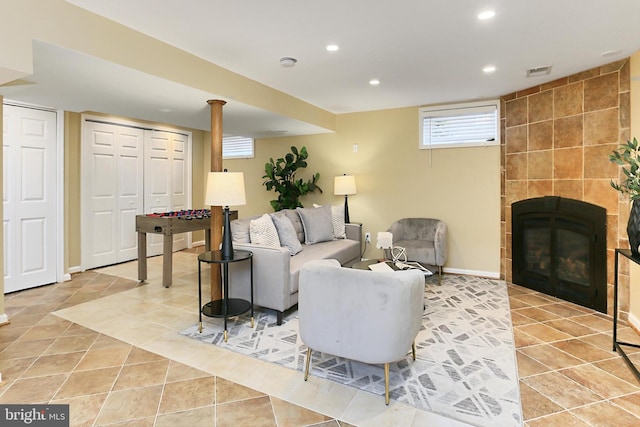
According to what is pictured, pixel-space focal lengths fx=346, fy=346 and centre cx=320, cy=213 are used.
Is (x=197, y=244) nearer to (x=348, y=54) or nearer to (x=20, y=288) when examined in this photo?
(x=20, y=288)

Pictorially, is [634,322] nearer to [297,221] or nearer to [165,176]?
[297,221]

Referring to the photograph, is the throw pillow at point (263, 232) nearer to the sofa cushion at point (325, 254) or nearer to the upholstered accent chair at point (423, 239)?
the sofa cushion at point (325, 254)

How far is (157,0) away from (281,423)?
8.63 feet

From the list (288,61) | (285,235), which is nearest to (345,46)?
(288,61)

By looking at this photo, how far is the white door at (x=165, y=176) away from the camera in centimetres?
595

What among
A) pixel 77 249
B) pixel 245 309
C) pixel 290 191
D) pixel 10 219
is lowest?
pixel 245 309

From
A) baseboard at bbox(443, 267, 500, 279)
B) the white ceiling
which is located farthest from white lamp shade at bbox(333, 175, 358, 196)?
baseboard at bbox(443, 267, 500, 279)

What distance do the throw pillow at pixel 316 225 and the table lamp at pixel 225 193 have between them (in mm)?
1585

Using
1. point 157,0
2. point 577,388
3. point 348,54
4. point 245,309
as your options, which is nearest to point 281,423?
point 245,309

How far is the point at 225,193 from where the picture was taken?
2926 mm

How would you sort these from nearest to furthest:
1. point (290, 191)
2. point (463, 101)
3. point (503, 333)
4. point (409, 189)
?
point (503, 333), point (463, 101), point (409, 189), point (290, 191)

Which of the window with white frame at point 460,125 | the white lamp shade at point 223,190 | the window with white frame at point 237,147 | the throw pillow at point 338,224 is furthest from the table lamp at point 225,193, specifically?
the window with white frame at point 237,147

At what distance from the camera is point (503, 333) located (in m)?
2.95

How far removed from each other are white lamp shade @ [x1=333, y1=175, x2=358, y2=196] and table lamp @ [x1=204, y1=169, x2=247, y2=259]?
247cm
